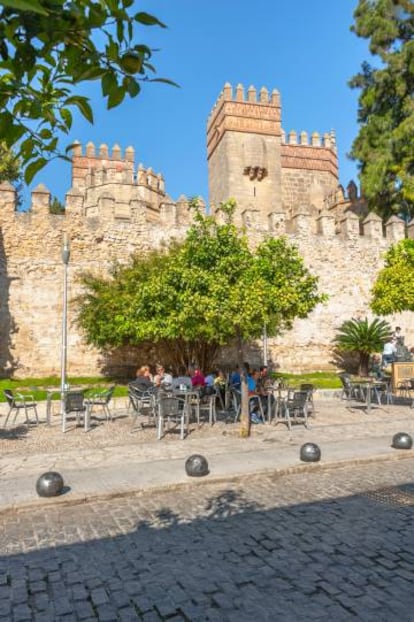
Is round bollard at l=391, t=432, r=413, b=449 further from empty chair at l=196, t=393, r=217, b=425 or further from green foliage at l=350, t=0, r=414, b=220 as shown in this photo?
green foliage at l=350, t=0, r=414, b=220

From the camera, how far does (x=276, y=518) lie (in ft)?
16.9

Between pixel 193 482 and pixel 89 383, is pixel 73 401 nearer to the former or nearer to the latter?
pixel 193 482

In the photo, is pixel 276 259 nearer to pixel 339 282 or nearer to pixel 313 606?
pixel 313 606

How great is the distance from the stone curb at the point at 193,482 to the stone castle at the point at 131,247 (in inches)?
487

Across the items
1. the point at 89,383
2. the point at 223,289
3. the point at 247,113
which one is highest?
the point at 247,113

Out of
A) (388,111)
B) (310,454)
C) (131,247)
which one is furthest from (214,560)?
(388,111)

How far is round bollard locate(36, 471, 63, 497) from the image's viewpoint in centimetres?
569

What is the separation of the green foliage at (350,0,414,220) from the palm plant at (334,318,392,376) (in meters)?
Answer: 7.74

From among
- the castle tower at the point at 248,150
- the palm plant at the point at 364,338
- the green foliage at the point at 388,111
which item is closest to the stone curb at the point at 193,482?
the palm plant at the point at 364,338

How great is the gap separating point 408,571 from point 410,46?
27.1 metres

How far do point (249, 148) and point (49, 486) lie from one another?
108 feet

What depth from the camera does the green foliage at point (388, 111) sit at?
79.0 ft

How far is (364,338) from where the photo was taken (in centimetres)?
1977

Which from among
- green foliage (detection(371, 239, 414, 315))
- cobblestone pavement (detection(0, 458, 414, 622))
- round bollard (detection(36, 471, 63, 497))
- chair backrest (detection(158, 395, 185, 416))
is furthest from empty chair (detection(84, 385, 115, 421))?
green foliage (detection(371, 239, 414, 315))
